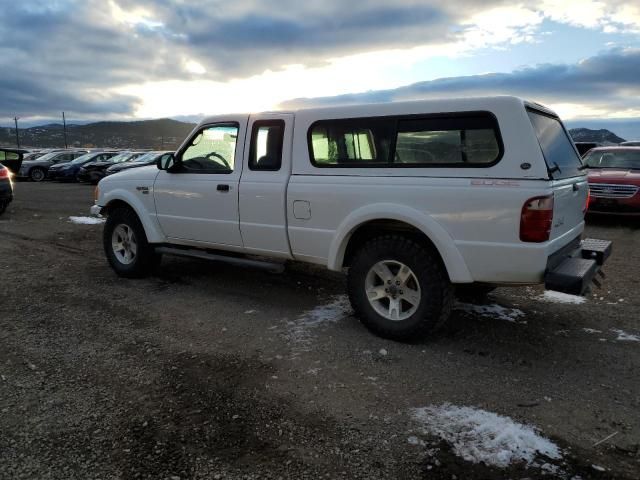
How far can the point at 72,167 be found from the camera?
2384 cm

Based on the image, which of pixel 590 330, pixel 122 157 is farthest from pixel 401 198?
pixel 122 157

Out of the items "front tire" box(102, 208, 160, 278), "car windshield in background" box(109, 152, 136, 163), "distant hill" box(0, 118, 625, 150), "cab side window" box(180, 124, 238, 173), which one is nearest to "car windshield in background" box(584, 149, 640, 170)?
"cab side window" box(180, 124, 238, 173)

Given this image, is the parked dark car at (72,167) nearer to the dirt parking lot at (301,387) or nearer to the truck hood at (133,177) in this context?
the truck hood at (133,177)

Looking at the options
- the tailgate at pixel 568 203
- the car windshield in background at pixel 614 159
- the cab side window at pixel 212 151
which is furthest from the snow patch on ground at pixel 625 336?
the car windshield in background at pixel 614 159

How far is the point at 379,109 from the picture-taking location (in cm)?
417

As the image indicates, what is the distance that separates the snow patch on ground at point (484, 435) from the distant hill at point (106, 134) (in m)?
104

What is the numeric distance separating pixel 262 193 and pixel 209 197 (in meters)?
0.78

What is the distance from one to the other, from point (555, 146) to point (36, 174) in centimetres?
2770

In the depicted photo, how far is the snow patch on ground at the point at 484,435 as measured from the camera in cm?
260

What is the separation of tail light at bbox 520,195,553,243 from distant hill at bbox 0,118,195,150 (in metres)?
103

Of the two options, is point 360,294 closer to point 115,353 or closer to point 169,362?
point 169,362

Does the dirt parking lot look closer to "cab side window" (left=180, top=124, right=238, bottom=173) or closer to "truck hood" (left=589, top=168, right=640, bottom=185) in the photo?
"cab side window" (left=180, top=124, right=238, bottom=173)

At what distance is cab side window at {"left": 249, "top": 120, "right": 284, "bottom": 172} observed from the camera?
4.76m

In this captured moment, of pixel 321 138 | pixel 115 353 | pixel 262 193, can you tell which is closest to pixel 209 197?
pixel 262 193
